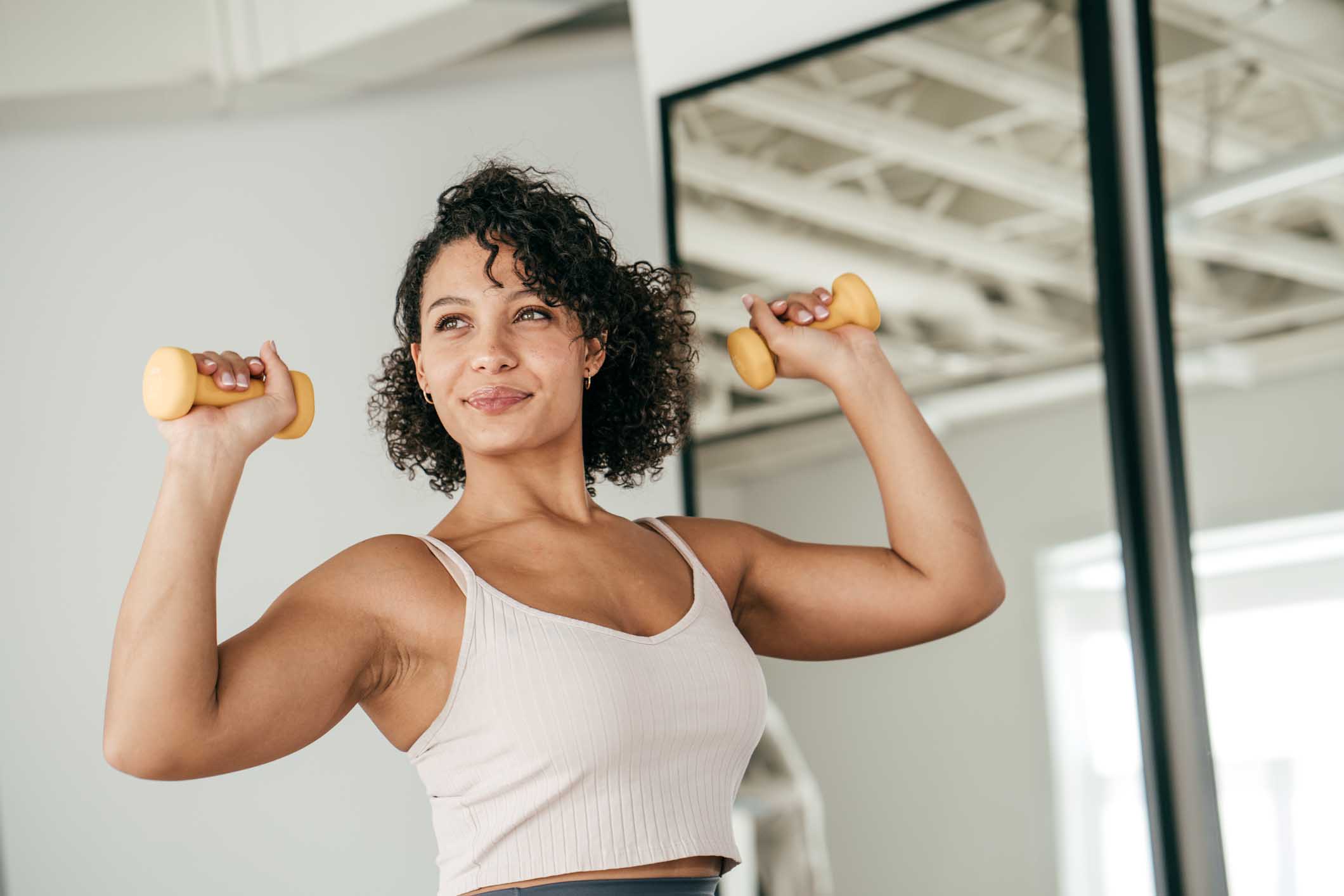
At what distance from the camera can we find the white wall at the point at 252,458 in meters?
2.66

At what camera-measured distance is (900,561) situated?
59.9 inches

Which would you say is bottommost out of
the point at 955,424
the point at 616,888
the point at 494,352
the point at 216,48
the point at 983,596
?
the point at 616,888

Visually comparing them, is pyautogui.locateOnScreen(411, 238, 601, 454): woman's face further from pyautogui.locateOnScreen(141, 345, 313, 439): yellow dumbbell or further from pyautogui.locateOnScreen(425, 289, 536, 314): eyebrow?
pyautogui.locateOnScreen(141, 345, 313, 439): yellow dumbbell

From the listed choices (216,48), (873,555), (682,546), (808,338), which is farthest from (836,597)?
(216,48)

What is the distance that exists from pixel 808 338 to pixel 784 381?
1.17 meters

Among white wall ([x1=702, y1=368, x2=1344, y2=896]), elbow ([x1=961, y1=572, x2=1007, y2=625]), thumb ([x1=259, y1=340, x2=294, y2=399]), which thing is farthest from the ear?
white wall ([x1=702, y1=368, x2=1344, y2=896])

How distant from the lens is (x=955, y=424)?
2.48 meters

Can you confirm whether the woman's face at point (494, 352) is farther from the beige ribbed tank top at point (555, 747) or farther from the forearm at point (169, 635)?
the forearm at point (169, 635)

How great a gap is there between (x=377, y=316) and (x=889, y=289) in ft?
3.65

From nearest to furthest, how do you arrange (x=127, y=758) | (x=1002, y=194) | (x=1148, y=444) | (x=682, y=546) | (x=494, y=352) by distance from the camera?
(x=127, y=758)
(x=494, y=352)
(x=682, y=546)
(x=1148, y=444)
(x=1002, y=194)

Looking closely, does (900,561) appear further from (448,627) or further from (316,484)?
(316,484)

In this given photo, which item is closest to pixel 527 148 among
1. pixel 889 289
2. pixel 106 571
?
pixel 889 289

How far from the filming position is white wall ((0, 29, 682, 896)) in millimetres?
2656

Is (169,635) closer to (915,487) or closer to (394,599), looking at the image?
(394,599)
